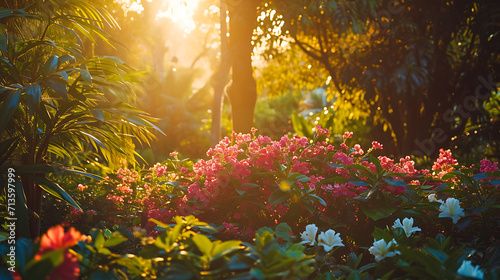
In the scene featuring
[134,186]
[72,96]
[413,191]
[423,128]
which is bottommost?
[413,191]

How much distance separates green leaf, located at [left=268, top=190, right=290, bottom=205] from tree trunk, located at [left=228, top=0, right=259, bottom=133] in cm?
459

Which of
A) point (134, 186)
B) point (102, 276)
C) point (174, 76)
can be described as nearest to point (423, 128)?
point (134, 186)

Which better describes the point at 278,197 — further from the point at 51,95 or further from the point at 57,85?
the point at 51,95

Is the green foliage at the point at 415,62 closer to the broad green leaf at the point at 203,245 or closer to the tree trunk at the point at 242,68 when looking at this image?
the tree trunk at the point at 242,68

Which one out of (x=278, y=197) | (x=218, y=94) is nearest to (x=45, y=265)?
(x=278, y=197)

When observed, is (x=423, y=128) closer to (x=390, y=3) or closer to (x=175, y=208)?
(x=390, y=3)

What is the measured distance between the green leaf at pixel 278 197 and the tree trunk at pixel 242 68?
4591 millimetres

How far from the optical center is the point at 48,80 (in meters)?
2.29

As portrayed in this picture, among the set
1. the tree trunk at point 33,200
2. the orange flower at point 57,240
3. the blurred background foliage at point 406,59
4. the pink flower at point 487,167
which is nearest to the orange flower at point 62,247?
the orange flower at point 57,240

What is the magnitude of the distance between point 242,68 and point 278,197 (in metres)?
4.98

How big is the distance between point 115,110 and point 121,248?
87 centimetres

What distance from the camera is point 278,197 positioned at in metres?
2.11

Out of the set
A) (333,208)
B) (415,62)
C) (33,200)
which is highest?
(415,62)

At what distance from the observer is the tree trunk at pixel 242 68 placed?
265 inches
